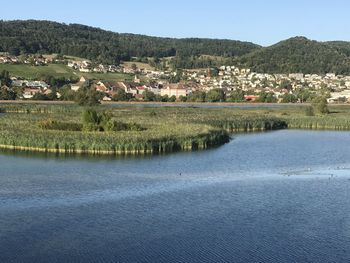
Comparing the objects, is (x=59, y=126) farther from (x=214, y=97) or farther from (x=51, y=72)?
(x=51, y=72)

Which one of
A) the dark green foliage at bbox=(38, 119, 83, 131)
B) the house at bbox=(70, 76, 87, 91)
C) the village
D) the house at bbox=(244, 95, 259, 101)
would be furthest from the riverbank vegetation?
the house at bbox=(244, 95, 259, 101)

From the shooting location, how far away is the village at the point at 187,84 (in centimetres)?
Result: 12506

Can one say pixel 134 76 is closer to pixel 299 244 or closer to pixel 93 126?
pixel 93 126

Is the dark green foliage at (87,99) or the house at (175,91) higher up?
the dark green foliage at (87,99)

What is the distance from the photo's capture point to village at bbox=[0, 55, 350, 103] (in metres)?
125

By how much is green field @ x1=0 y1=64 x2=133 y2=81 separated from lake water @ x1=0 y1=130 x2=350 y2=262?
100m

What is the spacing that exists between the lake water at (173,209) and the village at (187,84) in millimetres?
76228

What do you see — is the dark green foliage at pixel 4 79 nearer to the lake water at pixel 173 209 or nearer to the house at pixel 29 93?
the house at pixel 29 93

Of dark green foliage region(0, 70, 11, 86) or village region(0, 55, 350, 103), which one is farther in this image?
village region(0, 55, 350, 103)

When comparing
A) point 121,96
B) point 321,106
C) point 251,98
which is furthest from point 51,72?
point 321,106

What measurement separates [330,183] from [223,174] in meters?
5.89

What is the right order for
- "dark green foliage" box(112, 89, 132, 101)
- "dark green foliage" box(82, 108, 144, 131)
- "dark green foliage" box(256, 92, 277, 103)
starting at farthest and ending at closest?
"dark green foliage" box(256, 92, 277, 103), "dark green foliage" box(112, 89, 132, 101), "dark green foliage" box(82, 108, 144, 131)

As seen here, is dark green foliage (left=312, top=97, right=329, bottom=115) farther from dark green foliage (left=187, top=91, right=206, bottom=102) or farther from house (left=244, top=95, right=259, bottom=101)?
house (left=244, top=95, right=259, bottom=101)

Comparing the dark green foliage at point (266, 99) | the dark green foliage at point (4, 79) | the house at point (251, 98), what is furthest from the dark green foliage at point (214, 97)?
the dark green foliage at point (4, 79)
